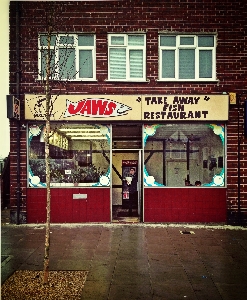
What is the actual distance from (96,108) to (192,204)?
4536 millimetres

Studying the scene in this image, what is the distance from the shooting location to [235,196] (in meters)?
10.3

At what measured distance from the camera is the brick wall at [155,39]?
33.4 feet

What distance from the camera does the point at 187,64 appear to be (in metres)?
10.5

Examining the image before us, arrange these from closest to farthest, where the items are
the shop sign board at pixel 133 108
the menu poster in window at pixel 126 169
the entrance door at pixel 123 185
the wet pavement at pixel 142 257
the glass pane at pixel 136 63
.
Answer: the wet pavement at pixel 142 257 < the shop sign board at pixel 133 108 < the glass pane at pixel 136 63 < the entrance door at pixel 123 185 < the menu poster in window at pixel 126 169

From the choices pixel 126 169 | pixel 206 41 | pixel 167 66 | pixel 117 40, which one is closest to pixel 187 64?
pixel 167 66

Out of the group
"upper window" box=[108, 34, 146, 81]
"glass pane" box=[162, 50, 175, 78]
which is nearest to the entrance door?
"upper window" box=[108, 34, 146, 81]

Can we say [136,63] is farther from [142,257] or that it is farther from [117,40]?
[142,257]

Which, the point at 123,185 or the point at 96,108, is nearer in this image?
the point at 96,108

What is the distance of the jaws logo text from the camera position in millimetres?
10164

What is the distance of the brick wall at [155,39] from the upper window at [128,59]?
20 centimetres

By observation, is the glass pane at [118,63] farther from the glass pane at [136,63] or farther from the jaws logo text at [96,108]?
the jaws logo text at [96,108]

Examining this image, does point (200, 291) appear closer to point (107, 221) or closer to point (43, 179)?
point (107, 221)

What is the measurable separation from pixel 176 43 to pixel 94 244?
6.95m

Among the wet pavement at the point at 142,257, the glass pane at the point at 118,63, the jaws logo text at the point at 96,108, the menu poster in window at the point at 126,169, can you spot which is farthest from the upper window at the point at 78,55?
the wet pavement at the point at 142,257
